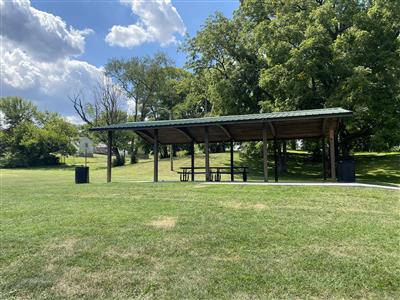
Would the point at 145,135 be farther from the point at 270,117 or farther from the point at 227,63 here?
the point at 227,63

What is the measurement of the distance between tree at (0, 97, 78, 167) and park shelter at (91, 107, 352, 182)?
32556mm

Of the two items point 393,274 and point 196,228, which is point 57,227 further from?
point 393,274

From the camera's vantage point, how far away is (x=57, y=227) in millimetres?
5688

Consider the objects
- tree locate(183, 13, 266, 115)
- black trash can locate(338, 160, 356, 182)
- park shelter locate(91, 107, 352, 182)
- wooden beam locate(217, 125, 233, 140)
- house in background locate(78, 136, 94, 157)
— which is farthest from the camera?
tree locate(183, 13, 266, 115)

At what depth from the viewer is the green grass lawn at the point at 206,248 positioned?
3.62 metres

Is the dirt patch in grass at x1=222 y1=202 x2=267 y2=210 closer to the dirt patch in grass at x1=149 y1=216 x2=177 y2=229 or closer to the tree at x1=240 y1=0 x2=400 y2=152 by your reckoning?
the dirt patch in grass at x1=149 y1=216 x2=177 y2=229

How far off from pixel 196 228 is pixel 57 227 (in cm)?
249

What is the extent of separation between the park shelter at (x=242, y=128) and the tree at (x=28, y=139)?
3256 cm

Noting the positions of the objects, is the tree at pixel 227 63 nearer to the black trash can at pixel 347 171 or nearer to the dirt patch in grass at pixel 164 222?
the black trash can at pixel 347 171

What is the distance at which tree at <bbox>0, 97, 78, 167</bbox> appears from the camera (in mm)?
41856

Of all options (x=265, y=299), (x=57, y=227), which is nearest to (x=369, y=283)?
(x=265, y=299)

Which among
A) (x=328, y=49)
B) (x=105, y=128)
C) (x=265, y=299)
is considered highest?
(x=328, y=49)

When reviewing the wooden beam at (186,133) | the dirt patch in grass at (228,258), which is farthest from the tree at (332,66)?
the dirt patch in grass at (228,258)

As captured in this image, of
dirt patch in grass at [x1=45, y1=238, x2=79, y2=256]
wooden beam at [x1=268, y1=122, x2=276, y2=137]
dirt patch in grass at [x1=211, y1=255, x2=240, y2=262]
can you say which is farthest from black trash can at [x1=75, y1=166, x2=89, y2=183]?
dirt patch in grass at [x1=211, y1=255, x2=240, y2=262]
